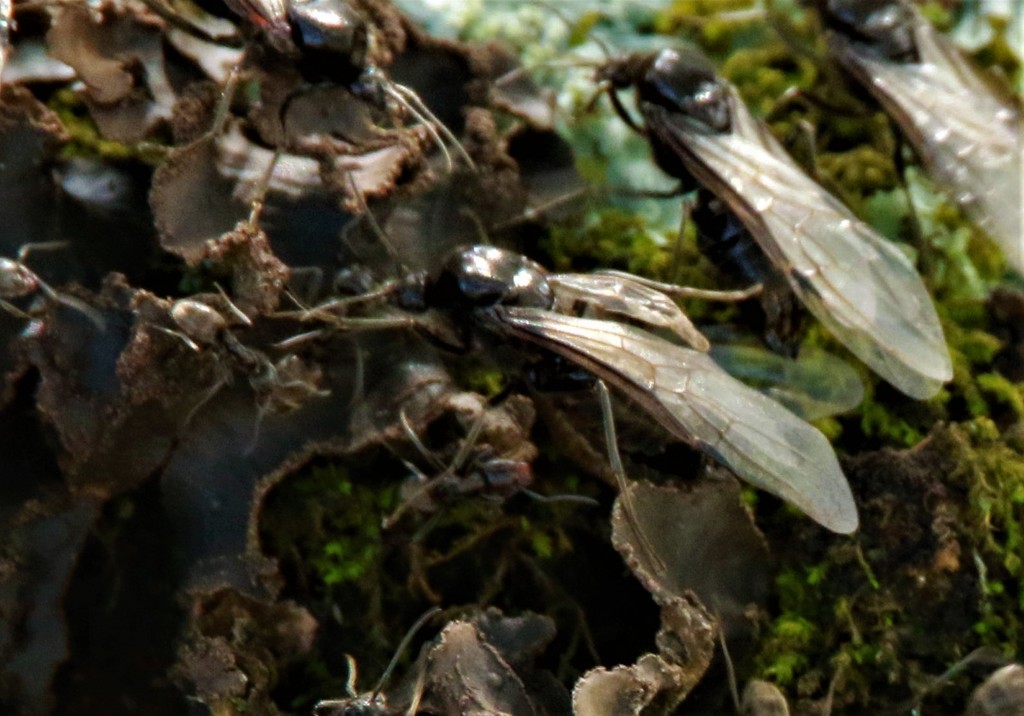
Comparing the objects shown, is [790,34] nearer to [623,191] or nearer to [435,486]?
[623,191]

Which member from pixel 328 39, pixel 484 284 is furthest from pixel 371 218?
pixel 328 39

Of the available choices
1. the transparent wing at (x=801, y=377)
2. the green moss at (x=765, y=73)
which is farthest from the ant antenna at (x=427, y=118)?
the green moss at (x=765, y=73)

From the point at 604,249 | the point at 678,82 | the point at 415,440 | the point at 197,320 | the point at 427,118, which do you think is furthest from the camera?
the point at 678,82

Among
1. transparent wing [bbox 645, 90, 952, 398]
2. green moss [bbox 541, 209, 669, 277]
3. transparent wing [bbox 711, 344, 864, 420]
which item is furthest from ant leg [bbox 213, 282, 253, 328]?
transparent wing [bbox 645, 90, 952, 398]

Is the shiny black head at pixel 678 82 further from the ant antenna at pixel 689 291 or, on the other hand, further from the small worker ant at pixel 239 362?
the small worker ant at pixel 239 362

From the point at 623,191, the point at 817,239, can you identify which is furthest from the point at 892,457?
the point at 623,191

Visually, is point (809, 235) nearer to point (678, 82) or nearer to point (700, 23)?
point (678, 82)

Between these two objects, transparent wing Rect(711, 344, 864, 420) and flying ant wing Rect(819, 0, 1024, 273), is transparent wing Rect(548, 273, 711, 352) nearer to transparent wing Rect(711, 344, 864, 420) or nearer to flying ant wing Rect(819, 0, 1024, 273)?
transparent wing Rect(711, 344, 864, 420)
